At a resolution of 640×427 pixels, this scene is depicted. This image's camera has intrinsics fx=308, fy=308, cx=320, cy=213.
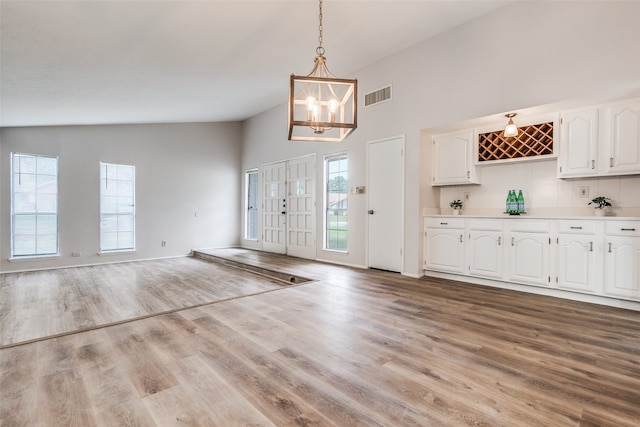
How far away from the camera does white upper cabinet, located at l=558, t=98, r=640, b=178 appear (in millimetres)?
3264

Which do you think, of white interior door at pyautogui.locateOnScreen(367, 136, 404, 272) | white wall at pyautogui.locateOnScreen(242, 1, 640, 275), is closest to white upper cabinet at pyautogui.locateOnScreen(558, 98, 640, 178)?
white wall at pyautogui.locateOnScreen(242, 1, 640, 275)

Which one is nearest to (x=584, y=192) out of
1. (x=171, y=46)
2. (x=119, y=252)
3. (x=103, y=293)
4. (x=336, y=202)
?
(x=336, y=202)

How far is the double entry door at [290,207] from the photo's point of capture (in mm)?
6593

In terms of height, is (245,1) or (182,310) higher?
(245,1)

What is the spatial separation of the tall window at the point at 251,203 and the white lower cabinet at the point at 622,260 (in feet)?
22.9

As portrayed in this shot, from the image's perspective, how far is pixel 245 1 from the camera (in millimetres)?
3225

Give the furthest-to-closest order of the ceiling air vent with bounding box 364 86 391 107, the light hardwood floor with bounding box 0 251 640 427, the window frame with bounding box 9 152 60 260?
the window frame with bounding box 9 152 60 260 < the ceiling air vent with bounding box 364 86 391 107 < the light hardwood floor with bounding box 0 251 640 427

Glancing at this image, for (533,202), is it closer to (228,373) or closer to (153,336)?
(228,373)

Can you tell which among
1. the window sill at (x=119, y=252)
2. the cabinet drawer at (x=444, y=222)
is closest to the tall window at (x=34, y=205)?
the window sill at (x=119, y=252)

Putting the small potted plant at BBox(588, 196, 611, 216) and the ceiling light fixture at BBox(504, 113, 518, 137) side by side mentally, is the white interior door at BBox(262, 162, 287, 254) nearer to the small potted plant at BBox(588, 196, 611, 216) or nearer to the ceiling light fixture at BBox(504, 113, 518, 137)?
the ceiling light fixture at BBox(504, 113, 518, 137)

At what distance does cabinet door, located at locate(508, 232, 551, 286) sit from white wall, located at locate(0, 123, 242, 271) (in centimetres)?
666

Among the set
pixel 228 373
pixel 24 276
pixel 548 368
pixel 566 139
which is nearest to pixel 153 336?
pixel 228 373

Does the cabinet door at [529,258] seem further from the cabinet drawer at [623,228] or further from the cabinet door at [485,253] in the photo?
the cabinet drawer at [623,228]

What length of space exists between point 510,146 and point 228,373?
426 centimetres
